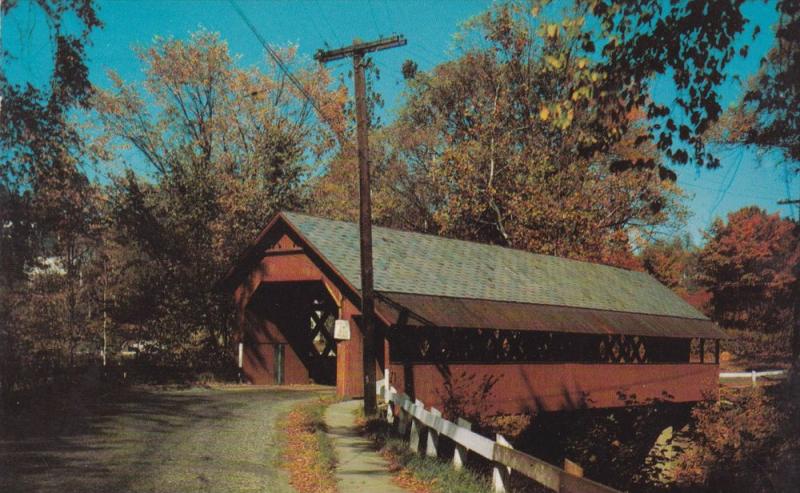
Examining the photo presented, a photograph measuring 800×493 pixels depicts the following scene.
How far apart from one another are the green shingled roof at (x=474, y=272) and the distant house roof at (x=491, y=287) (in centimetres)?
5

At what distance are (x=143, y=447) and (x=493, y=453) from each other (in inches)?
255

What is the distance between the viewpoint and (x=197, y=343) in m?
32.3

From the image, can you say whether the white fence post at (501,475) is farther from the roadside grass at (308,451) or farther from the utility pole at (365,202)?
the utility pole at (365,202)

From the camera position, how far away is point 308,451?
12.4m

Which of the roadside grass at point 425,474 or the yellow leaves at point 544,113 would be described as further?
the roadside grass at point 425,474

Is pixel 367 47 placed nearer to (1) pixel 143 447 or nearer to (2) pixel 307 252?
(2) pixel 307 252

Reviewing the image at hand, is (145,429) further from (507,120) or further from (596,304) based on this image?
(507,120)

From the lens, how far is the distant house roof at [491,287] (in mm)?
21516

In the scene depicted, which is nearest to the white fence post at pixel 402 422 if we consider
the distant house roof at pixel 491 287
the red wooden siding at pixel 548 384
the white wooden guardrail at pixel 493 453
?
the white wooden guardrail at pixel 493 453

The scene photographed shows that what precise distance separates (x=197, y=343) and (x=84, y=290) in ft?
30.6

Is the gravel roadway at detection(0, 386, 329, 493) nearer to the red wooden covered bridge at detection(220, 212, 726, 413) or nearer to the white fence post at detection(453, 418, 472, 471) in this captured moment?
the white fence post at detection(453, 418, 472, 471)

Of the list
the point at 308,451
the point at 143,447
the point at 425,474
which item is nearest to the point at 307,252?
the point at 308,451

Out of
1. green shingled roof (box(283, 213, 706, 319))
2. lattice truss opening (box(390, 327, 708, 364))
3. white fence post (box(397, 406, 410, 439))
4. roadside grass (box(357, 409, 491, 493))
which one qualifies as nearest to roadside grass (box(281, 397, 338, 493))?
roadside grass (box(357, 409, 491, 493))

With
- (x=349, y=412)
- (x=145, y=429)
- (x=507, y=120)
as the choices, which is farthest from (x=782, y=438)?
(x=507, y=120)
